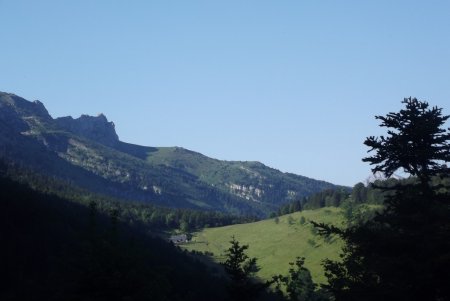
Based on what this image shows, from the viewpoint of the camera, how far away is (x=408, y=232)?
22.2 metres

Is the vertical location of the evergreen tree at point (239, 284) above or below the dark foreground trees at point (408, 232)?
below

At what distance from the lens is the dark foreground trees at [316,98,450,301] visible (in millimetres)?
20875

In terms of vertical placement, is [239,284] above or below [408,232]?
below

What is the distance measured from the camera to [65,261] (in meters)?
22.3

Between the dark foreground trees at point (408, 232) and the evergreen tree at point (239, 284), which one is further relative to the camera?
the evergreen tree at point (239, 284)

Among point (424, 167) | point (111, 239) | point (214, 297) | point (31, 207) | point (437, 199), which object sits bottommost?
point (214, 297)

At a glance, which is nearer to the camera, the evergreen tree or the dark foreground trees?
the dark foreground trees

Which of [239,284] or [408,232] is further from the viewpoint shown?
[239,284]

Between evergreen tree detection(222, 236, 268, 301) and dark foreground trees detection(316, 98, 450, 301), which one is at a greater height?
dark foreground trees detection(316, 98, 450, 301)

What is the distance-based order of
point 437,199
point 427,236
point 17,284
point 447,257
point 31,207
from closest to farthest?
point 447,257 < point 427,236 < point 437,199 < point 17,284 < point 31,207

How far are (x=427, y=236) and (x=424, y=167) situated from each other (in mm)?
6088

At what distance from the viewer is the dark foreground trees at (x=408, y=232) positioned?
2088cm

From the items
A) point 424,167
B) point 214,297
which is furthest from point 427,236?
point 214,297

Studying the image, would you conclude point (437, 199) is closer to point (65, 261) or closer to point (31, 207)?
point (65, 261)
